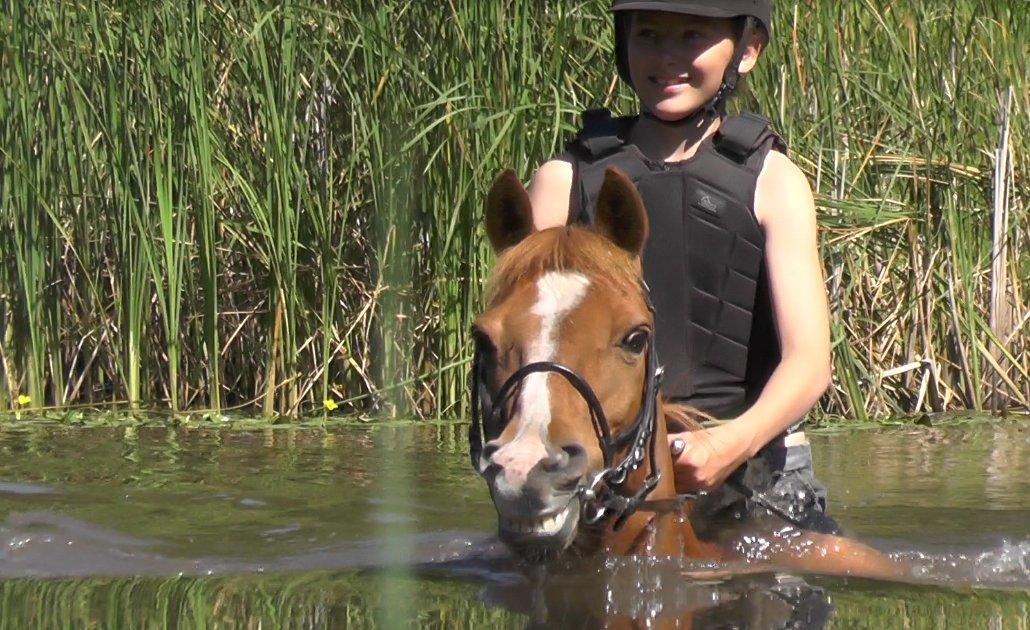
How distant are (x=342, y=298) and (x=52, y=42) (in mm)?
1440

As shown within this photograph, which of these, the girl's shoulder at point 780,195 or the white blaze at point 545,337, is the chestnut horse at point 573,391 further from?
the girl's shoulder at point 780,195

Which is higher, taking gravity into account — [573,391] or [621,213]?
[621,213]

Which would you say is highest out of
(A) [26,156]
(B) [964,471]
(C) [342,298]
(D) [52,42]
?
(D) [52,42]

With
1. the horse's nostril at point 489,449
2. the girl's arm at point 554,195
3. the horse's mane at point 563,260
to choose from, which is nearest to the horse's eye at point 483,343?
the horse's mane at point 563,260

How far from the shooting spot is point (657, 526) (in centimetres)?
306

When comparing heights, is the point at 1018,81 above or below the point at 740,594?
above

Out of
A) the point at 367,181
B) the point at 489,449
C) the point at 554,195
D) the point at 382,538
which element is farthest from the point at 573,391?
the point at 367,181

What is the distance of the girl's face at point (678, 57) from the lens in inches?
A: 142

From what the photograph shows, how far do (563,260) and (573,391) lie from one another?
0.27 m

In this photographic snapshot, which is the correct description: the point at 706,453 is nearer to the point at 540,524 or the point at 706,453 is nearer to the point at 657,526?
the point at 657,526

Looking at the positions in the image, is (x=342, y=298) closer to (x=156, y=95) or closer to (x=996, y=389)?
(x=156, y=95)

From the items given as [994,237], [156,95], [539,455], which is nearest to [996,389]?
[994,237]

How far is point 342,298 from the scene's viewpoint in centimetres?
644

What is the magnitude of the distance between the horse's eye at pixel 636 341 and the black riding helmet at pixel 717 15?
3.01 feet
